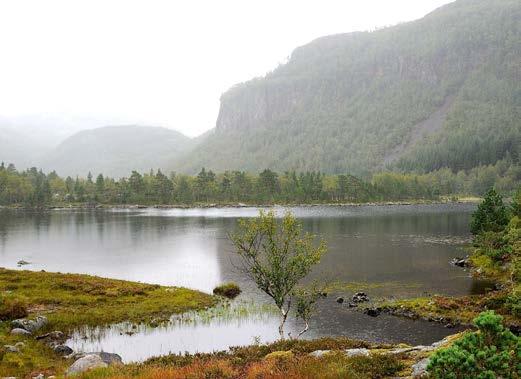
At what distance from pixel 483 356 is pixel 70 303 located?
54893 millimetres

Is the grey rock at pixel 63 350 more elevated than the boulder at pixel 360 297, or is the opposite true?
the grey rock at pixel 63 350

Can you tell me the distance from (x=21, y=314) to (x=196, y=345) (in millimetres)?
20886

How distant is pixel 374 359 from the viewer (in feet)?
69.8

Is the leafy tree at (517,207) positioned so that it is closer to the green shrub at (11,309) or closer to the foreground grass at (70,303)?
the foreground grass at (70,303)

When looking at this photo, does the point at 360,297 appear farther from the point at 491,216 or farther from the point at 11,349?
the point at 11,349

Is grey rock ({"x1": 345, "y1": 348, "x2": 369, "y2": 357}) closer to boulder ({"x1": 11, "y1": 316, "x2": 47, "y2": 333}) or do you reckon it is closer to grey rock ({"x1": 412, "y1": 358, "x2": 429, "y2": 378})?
grey rock ({"x1": 412, "y1": 358, "x2": 429, "y2": 378})

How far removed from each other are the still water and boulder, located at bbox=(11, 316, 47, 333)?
4.36 metres

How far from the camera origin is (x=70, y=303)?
56.4 metres

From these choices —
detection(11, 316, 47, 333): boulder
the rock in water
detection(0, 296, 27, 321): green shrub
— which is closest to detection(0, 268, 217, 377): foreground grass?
detection(0, 296, 27, 321): green shrub

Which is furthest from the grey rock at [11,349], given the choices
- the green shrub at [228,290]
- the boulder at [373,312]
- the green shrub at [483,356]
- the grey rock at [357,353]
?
Result: the boulder at [373,312]

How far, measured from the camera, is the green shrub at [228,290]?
6488 cm

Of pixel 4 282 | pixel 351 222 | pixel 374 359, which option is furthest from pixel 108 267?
pixel 351 222

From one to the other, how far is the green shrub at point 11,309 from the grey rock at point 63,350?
11018 mm

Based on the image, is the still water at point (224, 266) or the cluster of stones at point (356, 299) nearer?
the still water at point (224, 266)
